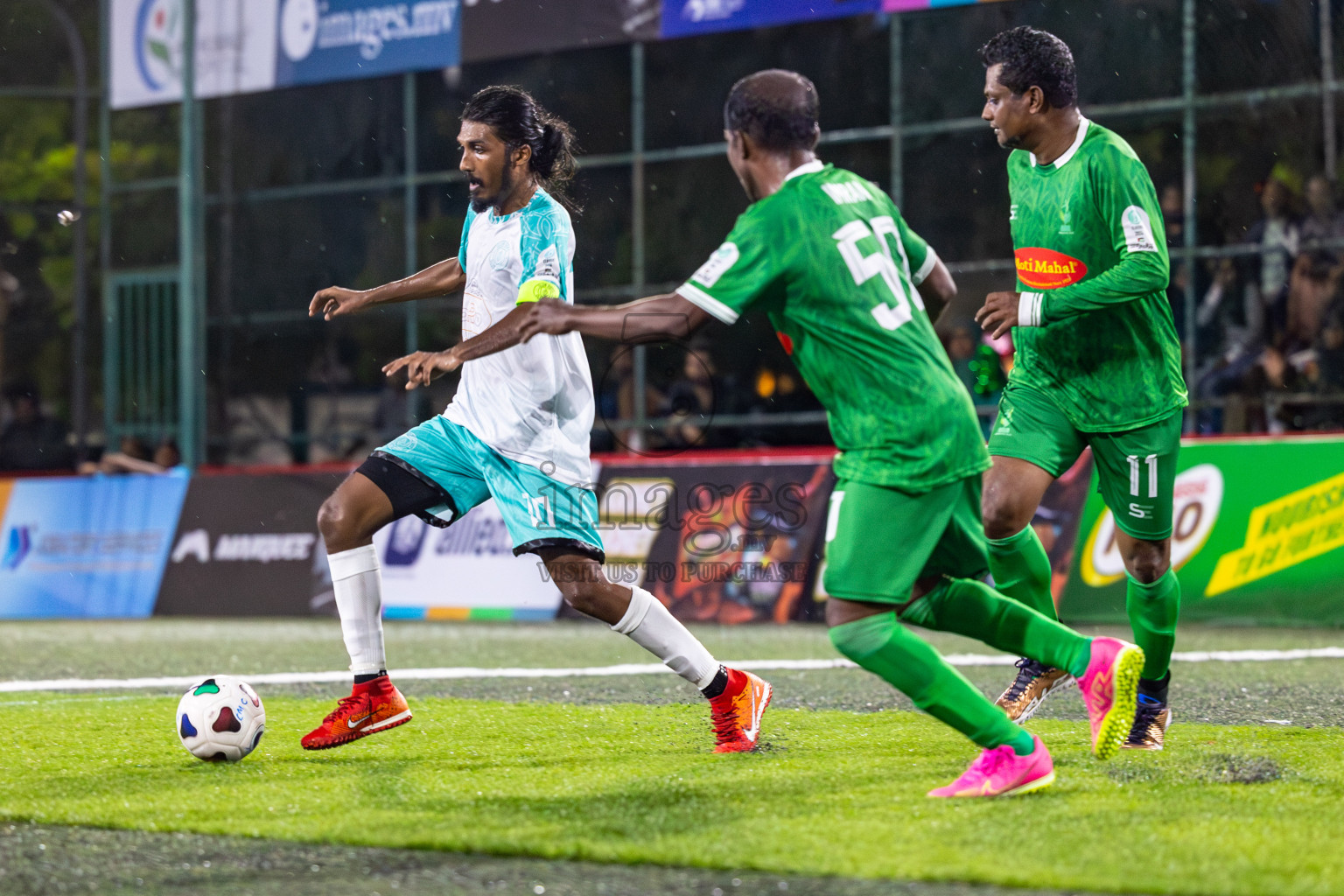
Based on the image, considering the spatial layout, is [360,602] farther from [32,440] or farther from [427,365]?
[32,440]

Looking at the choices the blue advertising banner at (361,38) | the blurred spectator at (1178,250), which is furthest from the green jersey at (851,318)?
the blue advertising banner at (361,38)

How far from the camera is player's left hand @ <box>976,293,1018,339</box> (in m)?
5.33

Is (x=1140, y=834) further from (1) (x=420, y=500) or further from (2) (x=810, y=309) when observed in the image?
(1) (x=420, y=500)

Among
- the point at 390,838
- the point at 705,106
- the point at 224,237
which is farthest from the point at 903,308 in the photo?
the point at 224,237

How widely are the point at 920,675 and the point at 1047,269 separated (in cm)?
177

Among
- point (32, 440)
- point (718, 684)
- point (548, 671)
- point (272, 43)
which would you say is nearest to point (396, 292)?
point (718, 684)

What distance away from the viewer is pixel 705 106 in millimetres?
18781

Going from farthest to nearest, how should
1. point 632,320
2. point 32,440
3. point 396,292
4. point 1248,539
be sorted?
point 32,440 → point 1248,539 → point 396,292 → point 632,320

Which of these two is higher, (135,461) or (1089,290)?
(1089,290)

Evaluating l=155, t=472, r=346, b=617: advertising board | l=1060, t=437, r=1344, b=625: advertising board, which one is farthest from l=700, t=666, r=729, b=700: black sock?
l=155, t=472, r=346, b=617: advertising board

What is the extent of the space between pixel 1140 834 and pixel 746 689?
6.31 feet

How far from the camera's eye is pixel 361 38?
1917cm

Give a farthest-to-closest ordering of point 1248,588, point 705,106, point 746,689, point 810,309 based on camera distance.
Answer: point 705,106 → point 1248,588 → point 746,689 → point 810,309

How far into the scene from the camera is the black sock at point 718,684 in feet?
18.9
